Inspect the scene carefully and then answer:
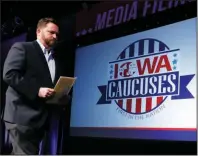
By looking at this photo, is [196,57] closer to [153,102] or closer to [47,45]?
[153,102]

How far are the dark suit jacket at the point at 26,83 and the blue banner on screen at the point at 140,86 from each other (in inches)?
55.5

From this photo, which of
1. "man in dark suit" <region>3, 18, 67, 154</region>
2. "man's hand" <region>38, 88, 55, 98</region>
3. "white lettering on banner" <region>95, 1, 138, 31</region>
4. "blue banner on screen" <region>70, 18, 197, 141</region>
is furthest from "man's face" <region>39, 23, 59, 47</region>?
"white lettering on banner" <region>95, 1, 138, 31</region>

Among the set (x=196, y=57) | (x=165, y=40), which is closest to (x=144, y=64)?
(x=165, y=40)

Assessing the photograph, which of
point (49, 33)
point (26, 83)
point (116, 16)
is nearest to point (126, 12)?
point (116, 16)

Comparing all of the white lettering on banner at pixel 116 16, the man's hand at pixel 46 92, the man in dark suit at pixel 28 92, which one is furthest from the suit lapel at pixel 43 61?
the white lettering on banner at pixel 116 16

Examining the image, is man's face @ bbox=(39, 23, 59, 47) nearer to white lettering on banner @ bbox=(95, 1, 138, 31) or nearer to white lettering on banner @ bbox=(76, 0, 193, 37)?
white lettering on banner @ bbox=(76, 0, 193, 37)

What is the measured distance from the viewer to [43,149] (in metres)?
2.02

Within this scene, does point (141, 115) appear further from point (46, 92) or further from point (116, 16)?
point (46, 92)

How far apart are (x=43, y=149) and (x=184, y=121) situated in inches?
55.0

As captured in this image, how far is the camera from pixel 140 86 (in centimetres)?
333

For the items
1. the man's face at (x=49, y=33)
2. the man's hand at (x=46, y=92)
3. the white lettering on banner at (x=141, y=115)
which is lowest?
the white lettering on banner at (x=141, y=115)

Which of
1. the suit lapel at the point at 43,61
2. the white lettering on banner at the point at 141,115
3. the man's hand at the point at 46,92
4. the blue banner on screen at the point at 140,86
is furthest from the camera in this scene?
the white lettering on banner at the point at 141,115

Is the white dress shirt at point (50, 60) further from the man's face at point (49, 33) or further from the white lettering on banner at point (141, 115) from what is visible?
the white lettering on banner at point (141, 115)

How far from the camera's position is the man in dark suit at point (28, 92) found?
6.05 ft
